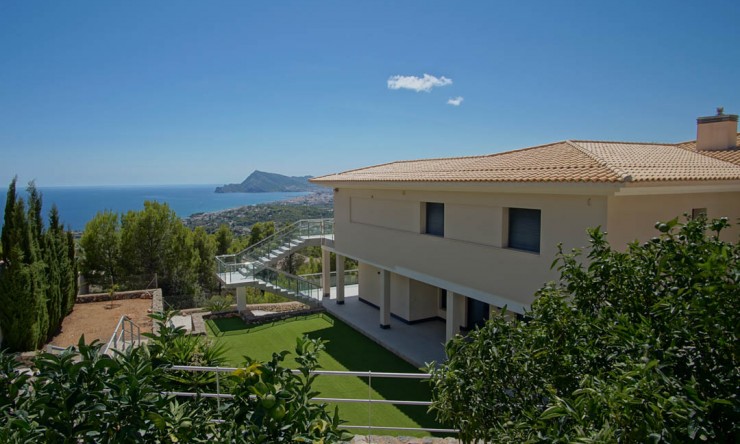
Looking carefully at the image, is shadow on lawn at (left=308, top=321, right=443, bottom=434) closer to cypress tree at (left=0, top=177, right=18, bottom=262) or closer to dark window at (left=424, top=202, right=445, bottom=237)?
dark window at (left=424, top=202, right=445, bottom=237)

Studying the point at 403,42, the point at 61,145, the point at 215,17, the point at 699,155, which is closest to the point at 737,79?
the point at 699,155

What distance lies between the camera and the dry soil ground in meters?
15.2

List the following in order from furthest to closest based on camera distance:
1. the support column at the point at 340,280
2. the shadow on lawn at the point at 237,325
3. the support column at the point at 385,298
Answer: the support column at the point at 340,280
the shadow on lawn at the point at 237,325
the support column at the point at 385,298

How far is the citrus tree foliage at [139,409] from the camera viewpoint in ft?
10.0

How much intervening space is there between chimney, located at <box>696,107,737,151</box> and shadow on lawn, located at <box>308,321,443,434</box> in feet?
43.4

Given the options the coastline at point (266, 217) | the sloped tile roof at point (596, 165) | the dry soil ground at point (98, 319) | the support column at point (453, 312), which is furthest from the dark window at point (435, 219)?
the dry soil ground at point (98, 319)

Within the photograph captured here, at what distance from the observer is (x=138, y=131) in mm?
69750

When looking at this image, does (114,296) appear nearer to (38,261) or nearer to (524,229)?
(38,261)

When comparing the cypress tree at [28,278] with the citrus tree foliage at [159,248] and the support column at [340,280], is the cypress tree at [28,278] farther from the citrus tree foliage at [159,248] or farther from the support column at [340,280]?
the support column at [340,280]

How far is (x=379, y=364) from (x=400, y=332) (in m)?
2.71

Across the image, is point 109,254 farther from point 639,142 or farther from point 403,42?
point 639,142

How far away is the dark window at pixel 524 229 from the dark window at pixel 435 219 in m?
2.93

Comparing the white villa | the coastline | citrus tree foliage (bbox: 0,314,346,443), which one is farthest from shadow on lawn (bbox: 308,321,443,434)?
the coastline

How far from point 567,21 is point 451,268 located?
9.68 metres
